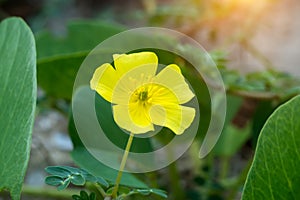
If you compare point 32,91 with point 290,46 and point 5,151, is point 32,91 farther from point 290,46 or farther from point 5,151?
point 290,46

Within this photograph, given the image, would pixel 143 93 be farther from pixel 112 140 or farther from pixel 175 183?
pixel 175 183

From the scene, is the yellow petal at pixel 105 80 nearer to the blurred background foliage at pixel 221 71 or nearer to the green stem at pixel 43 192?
the blurred background foliage at pixel 221 71

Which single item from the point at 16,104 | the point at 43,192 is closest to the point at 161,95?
the point at 16,104

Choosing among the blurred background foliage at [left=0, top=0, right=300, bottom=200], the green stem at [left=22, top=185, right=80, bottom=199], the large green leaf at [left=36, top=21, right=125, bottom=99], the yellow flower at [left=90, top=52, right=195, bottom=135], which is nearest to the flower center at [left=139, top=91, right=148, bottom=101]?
the yellow flower at [left=90, top=52, right=195, bottom=135]

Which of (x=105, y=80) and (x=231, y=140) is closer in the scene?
(x=105, y=80)

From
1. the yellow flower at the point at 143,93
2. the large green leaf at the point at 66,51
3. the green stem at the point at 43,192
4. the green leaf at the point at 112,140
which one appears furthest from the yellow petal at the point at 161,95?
the green stem at the point at 43,192

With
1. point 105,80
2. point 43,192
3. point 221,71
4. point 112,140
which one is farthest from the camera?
point 43,192

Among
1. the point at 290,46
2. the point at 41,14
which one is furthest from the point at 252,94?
the point at 41,14
